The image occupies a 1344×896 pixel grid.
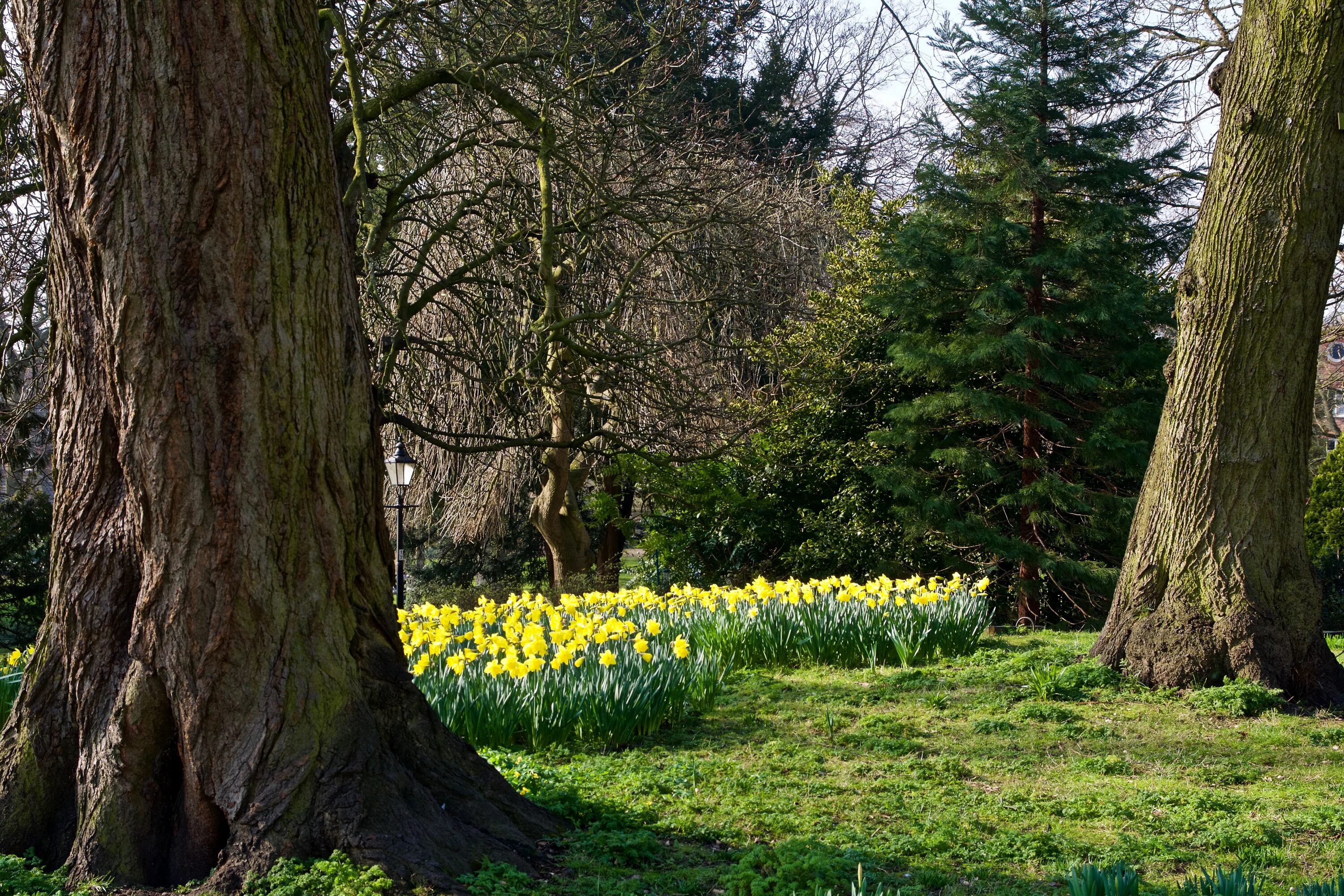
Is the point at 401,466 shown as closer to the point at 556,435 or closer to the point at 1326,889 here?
the point at 556,435

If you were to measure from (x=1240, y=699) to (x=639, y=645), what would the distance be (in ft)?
10.3

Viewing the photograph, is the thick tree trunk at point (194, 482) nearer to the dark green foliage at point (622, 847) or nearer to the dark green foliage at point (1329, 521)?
the dark green foliage at point (622, 847)

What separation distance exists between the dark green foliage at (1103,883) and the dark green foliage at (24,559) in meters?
12.7

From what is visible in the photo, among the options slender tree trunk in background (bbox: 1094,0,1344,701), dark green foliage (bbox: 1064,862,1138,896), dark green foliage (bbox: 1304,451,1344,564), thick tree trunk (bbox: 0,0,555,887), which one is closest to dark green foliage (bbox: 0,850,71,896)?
thick tree trunk (bbox: 0,0,555,887)

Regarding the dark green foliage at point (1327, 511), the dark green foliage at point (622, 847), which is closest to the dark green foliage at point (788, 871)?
the dark green foliage at point (622, 847)

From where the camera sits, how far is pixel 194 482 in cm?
269

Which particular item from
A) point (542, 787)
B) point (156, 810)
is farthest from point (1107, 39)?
point (156, 810)

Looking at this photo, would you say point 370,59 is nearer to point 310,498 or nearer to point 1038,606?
point 310,498

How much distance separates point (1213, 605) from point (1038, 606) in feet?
17.1

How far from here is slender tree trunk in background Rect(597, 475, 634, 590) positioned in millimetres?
14367

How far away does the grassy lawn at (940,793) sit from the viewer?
123 inches

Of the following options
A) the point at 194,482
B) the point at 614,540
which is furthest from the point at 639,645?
the point at 614,540

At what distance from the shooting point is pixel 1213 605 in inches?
223

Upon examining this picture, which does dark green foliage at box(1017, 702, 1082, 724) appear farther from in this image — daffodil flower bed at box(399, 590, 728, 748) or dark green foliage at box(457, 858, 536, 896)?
dark green foliage at box(457, 858, 536, 896)
